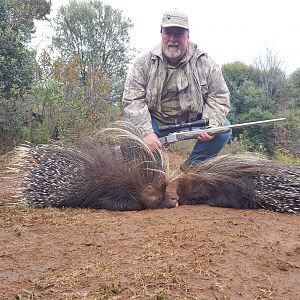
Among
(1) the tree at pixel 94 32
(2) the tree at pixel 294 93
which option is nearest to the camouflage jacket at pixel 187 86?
(1) the tree at pixel 94 32

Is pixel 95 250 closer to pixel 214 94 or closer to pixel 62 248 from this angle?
pixel 62 248

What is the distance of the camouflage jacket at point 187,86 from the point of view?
4383mm

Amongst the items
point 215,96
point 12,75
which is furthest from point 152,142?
point 12,75

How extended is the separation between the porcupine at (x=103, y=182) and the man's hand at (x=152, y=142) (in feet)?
0.36

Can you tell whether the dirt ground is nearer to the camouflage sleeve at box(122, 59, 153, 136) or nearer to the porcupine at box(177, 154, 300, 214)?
the porcupine at box(177, 154, 300, 214)

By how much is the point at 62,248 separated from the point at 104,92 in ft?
23.4

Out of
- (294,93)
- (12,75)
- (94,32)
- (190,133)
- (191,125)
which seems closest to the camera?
(190,133)

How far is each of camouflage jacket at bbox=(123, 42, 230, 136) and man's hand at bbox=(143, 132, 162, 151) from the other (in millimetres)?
474

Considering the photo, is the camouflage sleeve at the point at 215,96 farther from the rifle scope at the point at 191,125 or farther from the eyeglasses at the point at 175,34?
the eyeglasses at the point at 175,34

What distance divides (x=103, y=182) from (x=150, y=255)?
1379mm

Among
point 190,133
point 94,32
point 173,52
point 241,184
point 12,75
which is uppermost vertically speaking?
point 94,32

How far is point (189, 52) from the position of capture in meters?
4.48

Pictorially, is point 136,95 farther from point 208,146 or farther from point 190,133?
point 208,146

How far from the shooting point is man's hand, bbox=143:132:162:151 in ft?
12.5
